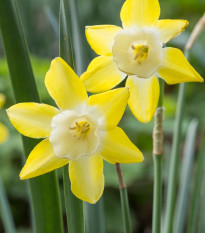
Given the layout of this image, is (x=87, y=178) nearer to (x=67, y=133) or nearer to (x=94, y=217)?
(x=67, y=133)

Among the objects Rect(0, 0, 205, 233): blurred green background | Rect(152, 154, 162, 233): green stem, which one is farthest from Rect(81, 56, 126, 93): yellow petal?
Rect(0, 0, 205, 233): blurred green background

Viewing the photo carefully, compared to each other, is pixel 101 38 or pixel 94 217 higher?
pixel 101 38

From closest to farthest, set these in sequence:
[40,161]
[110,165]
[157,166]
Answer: [40,161]
[157,166]
[110,165]

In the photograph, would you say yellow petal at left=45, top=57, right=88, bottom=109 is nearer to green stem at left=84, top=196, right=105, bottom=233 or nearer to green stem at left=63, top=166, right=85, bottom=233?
green stem at left=63, top=166, right=85, bottom=233

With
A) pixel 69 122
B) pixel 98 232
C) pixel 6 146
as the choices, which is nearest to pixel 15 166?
pixel 6 146

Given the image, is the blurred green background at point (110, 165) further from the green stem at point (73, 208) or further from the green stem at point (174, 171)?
the green stem at point (73, 208)

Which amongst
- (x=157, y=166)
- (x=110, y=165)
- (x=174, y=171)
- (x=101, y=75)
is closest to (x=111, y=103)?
(x=101, y=75)

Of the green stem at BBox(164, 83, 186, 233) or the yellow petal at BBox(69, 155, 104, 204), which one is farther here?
the green stem at BBox(164, 83, 186, 233)
